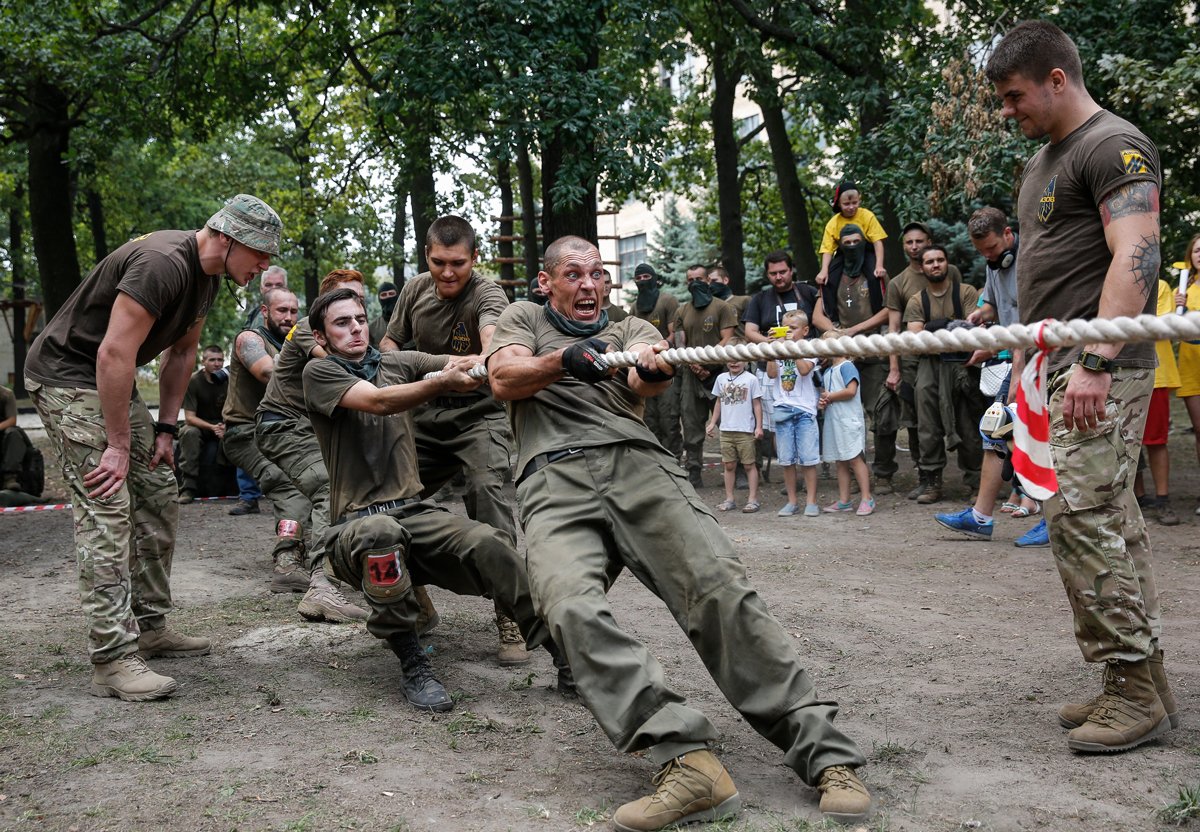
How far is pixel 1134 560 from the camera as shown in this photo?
3.95 metres

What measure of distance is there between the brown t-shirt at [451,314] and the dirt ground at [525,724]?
4.88 ft

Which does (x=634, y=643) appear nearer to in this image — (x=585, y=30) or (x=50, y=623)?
(x=50, y=623)

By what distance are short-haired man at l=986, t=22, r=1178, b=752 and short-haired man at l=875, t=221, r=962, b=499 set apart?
19.2ft

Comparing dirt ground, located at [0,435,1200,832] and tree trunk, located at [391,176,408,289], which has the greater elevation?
tree trunk, located at [391,176,408,289]

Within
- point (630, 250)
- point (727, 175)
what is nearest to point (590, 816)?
point (727, 175)

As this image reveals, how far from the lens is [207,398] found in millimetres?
11602

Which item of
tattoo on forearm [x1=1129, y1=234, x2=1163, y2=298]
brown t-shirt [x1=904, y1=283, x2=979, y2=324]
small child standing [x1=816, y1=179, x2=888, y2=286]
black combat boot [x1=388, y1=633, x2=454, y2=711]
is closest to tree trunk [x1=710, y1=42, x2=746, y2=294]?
small child standing [x1=816, y1=179, x2=888, y2=286]

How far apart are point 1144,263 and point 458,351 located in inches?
140

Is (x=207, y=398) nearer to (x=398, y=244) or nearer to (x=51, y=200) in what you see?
(x=51, y=200)

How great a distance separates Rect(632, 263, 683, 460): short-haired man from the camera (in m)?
11.6

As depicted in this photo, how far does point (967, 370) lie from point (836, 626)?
450 cm

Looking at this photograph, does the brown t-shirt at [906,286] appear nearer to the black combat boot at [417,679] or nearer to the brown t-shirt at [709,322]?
the brown t-shirt at [709,322]

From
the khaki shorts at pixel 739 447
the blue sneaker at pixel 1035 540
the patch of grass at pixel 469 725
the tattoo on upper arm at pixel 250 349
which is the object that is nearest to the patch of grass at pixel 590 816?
the patch of grass at pixel 469 725

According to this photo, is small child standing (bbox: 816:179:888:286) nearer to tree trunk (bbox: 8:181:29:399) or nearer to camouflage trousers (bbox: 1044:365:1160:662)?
camouflage trousers (bbox: 1044:365:1160:662)
